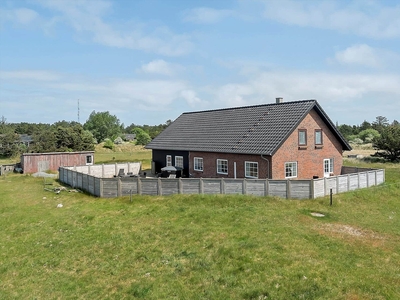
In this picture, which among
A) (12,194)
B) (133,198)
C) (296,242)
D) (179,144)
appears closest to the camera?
(296,242)

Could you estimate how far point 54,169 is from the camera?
40.2 metres

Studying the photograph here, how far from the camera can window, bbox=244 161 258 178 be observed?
944 inches

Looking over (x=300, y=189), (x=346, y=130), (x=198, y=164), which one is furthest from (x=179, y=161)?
(x=346, y=130)

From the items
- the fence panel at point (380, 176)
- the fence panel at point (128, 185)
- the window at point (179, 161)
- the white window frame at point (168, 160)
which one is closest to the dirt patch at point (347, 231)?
the fence panel at point (380, 176)

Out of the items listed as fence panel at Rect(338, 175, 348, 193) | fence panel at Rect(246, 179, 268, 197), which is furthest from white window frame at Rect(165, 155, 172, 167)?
fence panel at Rect(338, 175, 348, 193)

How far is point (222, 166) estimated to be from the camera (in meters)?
26.5

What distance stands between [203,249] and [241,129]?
53.0 ft

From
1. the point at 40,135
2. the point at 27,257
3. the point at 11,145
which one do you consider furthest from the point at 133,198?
the point at 11,145

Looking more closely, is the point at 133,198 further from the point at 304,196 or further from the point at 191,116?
the point at 191,116

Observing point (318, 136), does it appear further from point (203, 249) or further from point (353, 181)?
point (203, 249)

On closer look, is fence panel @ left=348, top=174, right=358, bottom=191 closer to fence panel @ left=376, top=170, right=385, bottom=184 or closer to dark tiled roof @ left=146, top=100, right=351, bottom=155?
fence panel @ left=376, top=170, right=385, bottom=184

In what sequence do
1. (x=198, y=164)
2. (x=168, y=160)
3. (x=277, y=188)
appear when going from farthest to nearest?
(x=168, y=160) → (x=198, y=164) → (x=277, y=188)

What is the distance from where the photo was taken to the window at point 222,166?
26117mm

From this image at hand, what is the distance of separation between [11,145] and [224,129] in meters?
57.3
